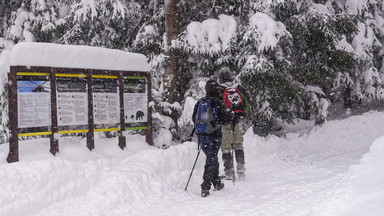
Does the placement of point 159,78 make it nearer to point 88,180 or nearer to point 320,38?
point 320,38

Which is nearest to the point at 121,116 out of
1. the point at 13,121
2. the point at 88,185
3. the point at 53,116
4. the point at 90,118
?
the point at 90,118

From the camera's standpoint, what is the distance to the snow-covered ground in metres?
4.09

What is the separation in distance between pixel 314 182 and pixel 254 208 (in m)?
2.01

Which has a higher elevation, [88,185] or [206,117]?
[206,117]

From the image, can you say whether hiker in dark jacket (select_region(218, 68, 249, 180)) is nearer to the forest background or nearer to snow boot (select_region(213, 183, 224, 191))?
snow boot (select_region(213, 183, 224, 191))

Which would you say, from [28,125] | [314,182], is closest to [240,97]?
[314,182]

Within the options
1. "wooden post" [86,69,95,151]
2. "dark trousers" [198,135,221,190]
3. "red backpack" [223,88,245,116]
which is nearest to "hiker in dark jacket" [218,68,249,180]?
"red backpack" [223,88,245,116]

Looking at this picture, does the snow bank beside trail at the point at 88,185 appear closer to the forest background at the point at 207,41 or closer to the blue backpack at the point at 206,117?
the blue backpack at the point at 206,117

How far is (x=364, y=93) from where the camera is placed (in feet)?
48.9

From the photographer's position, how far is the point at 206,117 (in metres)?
6.64

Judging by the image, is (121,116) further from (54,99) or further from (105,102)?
(54,99)

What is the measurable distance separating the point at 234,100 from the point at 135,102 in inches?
91.8

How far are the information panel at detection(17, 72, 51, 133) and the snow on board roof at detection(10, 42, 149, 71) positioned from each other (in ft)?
0.89

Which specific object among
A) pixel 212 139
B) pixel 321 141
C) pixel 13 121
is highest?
pixel 13 121
